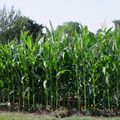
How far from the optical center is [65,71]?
9.49 meters

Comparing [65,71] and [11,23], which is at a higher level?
[11,23]

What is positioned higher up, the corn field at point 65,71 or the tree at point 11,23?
the tree at point 11,23

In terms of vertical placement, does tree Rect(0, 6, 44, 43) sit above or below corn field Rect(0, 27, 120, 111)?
above

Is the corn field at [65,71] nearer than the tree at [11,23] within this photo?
Yes

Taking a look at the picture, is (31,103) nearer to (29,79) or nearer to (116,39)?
(29,79)

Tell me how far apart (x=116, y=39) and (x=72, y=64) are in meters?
1.29

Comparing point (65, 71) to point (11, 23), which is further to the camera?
point (11, 23)

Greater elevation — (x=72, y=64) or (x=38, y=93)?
(x=72, y=64)

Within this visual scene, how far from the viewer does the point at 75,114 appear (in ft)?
29.1

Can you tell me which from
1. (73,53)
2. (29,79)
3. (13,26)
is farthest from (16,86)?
(13,26)

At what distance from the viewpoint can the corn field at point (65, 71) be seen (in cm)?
912

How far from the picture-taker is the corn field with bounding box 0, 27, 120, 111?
912cm

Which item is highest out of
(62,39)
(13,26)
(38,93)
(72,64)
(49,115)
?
(13,26)

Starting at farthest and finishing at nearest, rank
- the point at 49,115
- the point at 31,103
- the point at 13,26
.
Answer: the point at 13,26, the point at 31,103, the point at 49,115
